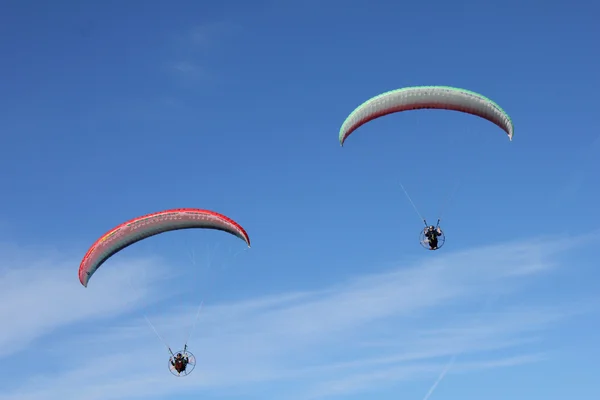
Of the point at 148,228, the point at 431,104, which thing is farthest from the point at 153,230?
the point at 431,104

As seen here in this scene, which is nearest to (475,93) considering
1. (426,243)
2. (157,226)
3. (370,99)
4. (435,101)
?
(435,101)

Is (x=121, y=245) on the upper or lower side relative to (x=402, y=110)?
lower

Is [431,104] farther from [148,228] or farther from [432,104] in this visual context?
[148,228]

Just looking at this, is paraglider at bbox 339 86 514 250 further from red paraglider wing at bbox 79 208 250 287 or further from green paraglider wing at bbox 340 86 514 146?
red paraglider wing at bbox 79 208 250 287

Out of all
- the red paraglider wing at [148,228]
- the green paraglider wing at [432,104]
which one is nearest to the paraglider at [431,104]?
the green paraglider wing at [432,104]

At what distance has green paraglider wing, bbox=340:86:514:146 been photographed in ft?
167

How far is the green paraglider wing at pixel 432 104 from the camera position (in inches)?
2005

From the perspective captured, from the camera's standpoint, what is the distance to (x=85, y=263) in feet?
172

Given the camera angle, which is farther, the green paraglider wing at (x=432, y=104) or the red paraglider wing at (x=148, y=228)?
the green paraglider wing at (x=432, y=104)

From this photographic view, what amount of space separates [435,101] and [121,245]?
2076 centimetres

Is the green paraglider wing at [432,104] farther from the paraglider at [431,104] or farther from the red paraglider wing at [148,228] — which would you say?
the red paraglider wing at [148,228]

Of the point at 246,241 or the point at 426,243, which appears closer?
the point at 246,241

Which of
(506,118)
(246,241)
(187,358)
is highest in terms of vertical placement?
(506,118)

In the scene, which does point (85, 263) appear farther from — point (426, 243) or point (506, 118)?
point (506, 118)
